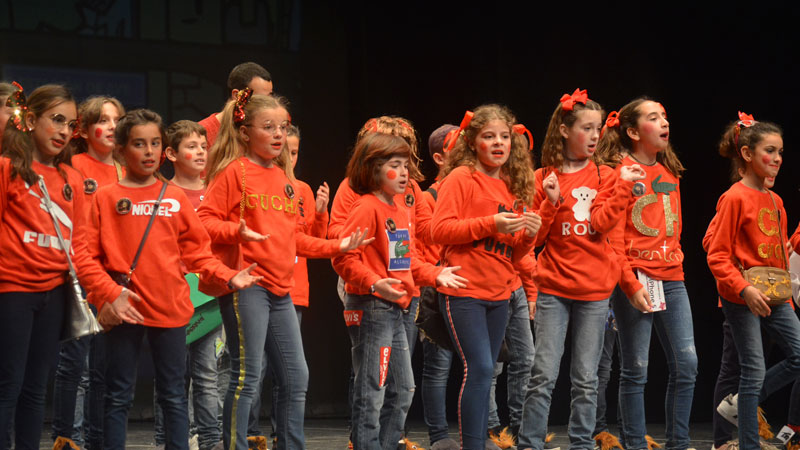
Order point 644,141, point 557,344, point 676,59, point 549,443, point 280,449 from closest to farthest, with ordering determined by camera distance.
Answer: point 280,449 < point 557,344 < point 644,141 < point 549,443 < point 676,59

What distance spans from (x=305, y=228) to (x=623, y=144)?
158 centimetres

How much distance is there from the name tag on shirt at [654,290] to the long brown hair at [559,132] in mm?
610

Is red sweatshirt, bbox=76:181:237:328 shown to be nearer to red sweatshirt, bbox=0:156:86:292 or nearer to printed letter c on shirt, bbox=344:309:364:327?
red sweatshirt, bbox=0:156:86:292

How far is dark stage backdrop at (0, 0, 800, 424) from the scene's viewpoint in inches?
247

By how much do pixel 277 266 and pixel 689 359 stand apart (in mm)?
1820

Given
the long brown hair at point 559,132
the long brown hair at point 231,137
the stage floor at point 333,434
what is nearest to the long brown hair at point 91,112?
the long brown hair at point 231,137

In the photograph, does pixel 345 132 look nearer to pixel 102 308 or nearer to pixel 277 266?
pixel 277 266

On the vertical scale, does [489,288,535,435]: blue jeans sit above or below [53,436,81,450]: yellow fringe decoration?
above

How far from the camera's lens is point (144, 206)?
359 cm

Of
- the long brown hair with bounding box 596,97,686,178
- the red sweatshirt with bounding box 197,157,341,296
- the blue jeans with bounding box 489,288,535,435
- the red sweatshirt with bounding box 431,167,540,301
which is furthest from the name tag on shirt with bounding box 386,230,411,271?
the blue jeans with bounding box 489,288,535,435

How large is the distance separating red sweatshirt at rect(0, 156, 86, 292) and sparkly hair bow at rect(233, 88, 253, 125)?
2.58ft

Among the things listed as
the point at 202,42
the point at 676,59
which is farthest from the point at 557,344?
the point at 202,42

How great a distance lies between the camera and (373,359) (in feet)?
13.0

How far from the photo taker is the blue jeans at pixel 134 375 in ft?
11.4
